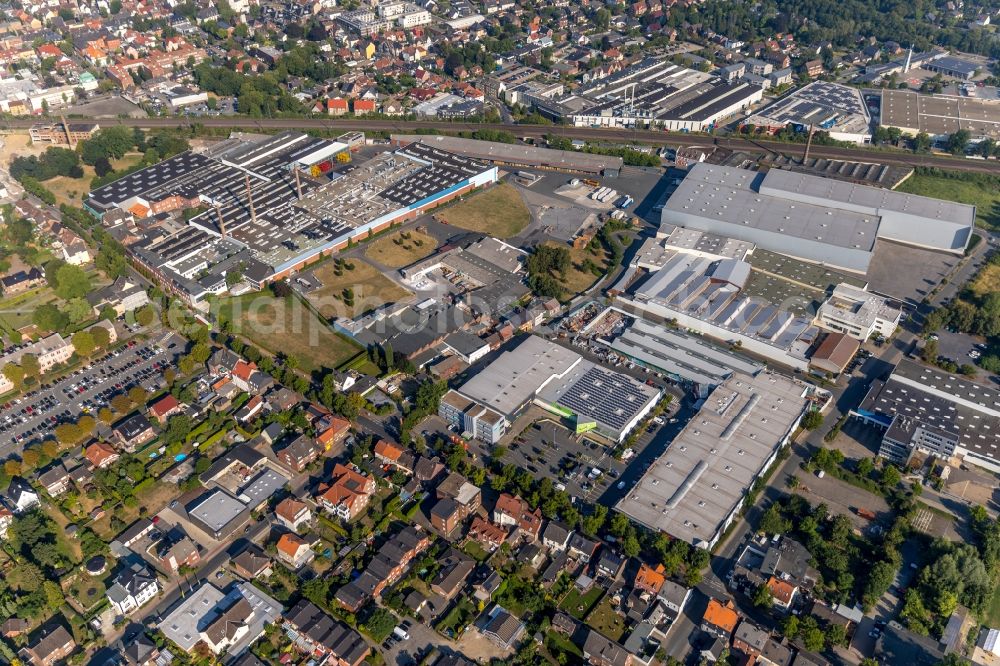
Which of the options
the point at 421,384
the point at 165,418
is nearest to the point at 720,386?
the point at 421,384

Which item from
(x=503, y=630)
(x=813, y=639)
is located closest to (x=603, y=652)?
(x=503, y=630)

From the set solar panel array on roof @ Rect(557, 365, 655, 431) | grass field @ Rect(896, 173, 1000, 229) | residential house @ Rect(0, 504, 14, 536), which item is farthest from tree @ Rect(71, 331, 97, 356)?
grass field @ Rect(896, 173, 1000, 229)

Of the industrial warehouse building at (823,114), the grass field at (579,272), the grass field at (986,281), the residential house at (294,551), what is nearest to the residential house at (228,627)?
the residential house at (294,551)

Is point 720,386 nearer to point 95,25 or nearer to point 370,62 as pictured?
point 370,62

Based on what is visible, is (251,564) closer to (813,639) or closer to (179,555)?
(179,555)

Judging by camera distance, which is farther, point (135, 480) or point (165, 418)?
point (165, 418)
